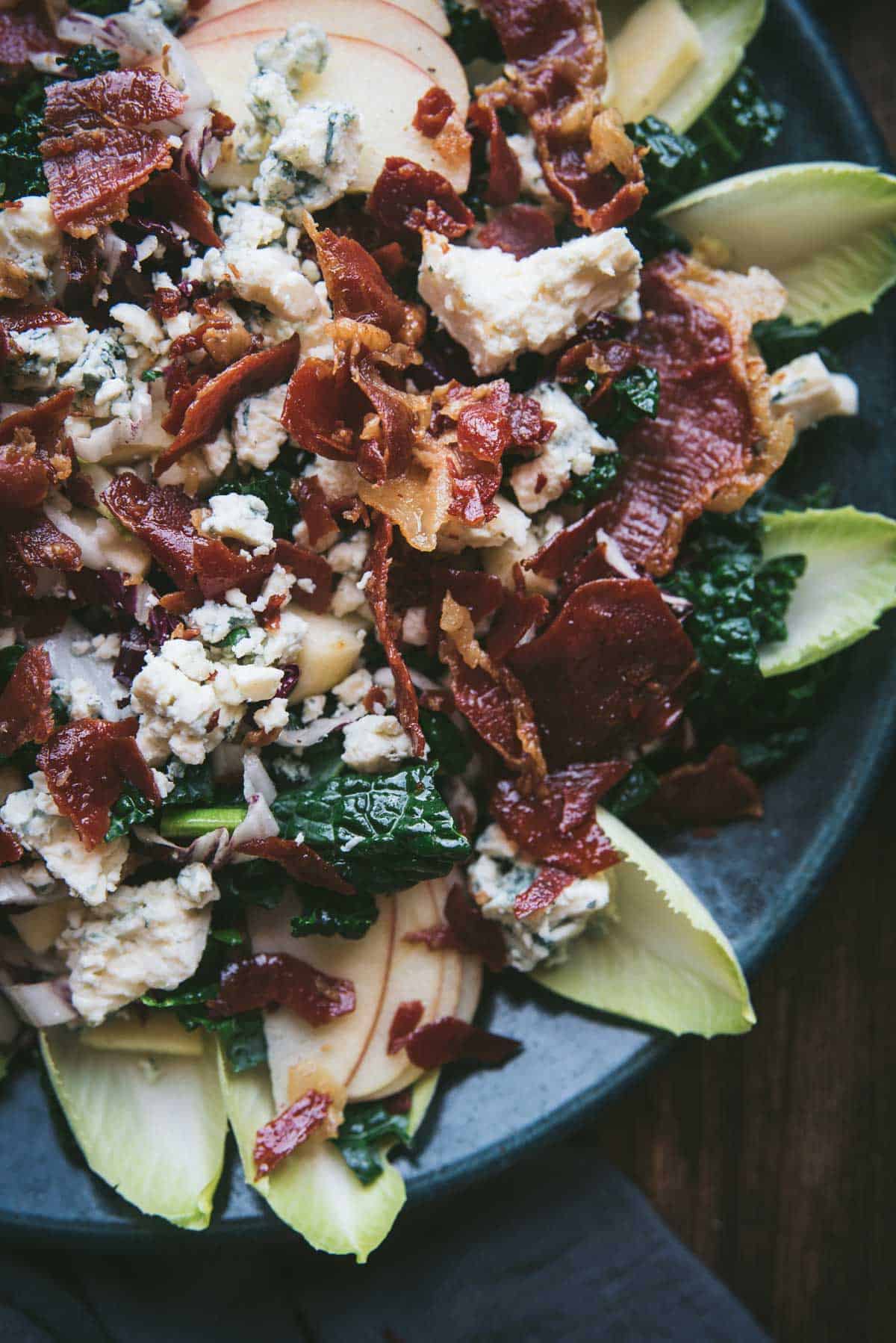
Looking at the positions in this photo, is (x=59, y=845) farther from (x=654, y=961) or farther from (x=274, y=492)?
(x=654, y=961)

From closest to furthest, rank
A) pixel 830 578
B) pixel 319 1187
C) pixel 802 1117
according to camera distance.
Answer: pixel 319 1187 → pixel 830 578 → pixel 802 1117

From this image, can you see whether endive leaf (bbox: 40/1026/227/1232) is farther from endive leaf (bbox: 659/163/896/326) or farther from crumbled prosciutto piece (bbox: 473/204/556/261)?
endive leaf (bbox: 659/163/896/326)

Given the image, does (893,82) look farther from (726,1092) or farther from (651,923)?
(726,1092)

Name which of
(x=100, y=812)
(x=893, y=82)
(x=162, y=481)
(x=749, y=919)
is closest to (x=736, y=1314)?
(x=749, y=919)

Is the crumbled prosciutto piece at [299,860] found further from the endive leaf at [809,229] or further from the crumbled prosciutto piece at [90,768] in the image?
the endive leaf at [809,229]

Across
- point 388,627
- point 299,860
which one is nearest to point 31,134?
point 388,627
